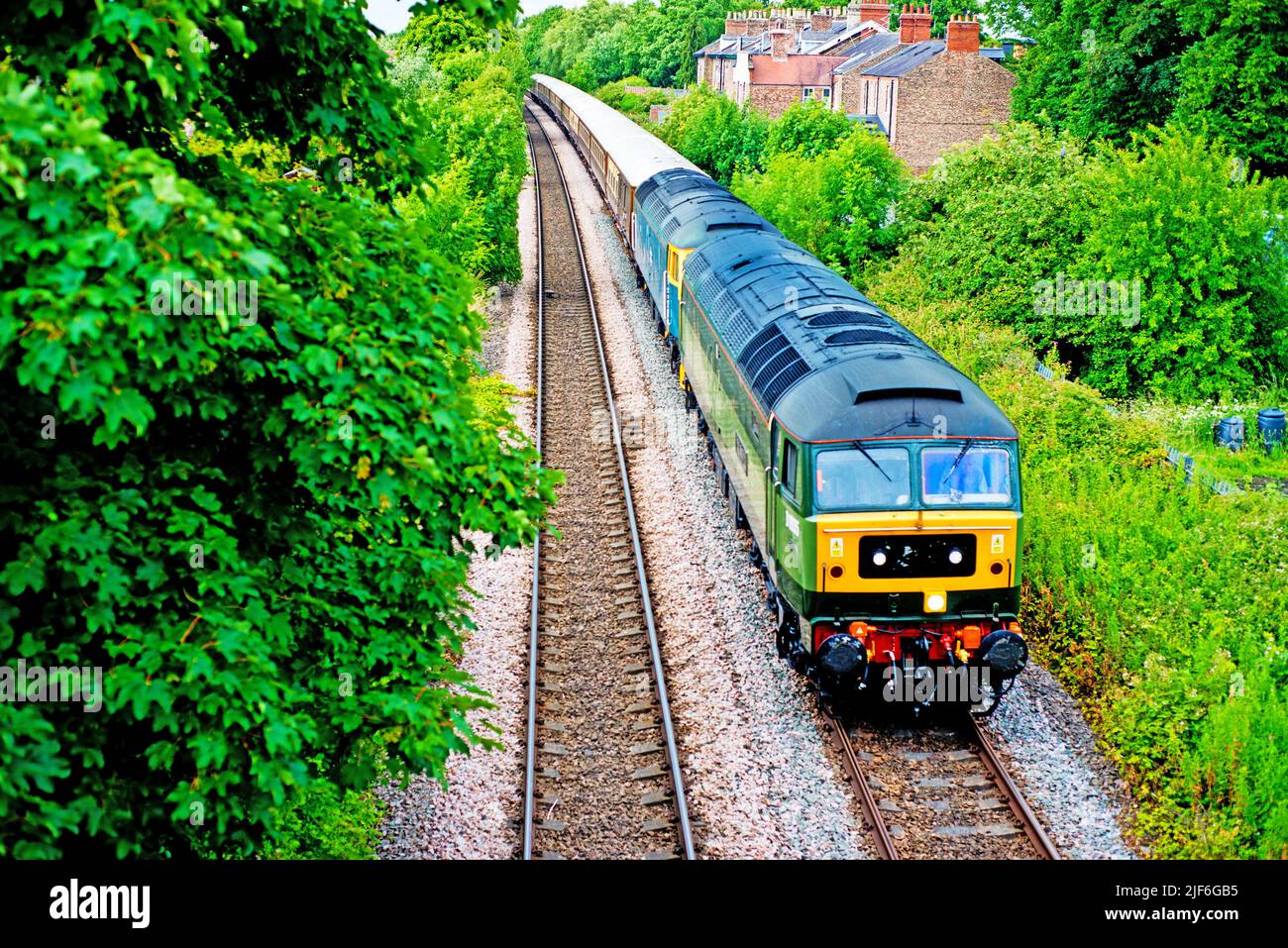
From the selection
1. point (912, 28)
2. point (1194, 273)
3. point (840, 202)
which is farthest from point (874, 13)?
point (1194, 273)

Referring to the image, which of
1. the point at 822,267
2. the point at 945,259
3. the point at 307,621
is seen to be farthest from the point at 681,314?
the point at 307,621

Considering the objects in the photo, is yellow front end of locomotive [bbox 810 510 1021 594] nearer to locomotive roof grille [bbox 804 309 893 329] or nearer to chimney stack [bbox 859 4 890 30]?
locomotive roof grille [bbox 804 309 893 329]

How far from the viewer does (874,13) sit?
69938 millimetres

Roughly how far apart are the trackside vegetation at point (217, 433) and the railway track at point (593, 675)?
2.75m

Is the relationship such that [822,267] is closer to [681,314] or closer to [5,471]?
[681,314]

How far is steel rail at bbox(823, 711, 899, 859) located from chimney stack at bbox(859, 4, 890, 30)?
64.6m

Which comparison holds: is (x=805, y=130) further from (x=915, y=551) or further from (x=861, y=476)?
(x=915, y=551)

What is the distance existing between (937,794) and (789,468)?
146 inches

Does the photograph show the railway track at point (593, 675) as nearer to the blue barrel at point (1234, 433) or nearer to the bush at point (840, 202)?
the bush at point (840, 202)

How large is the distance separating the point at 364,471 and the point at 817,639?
270 inches

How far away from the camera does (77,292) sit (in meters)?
5.36

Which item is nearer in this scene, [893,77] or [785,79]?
[893,77]

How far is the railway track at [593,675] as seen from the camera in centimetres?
1116

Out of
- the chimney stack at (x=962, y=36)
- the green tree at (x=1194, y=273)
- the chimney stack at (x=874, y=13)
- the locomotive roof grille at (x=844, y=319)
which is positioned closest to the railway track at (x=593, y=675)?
the locomotive roof grille at (x=844, y=319)
